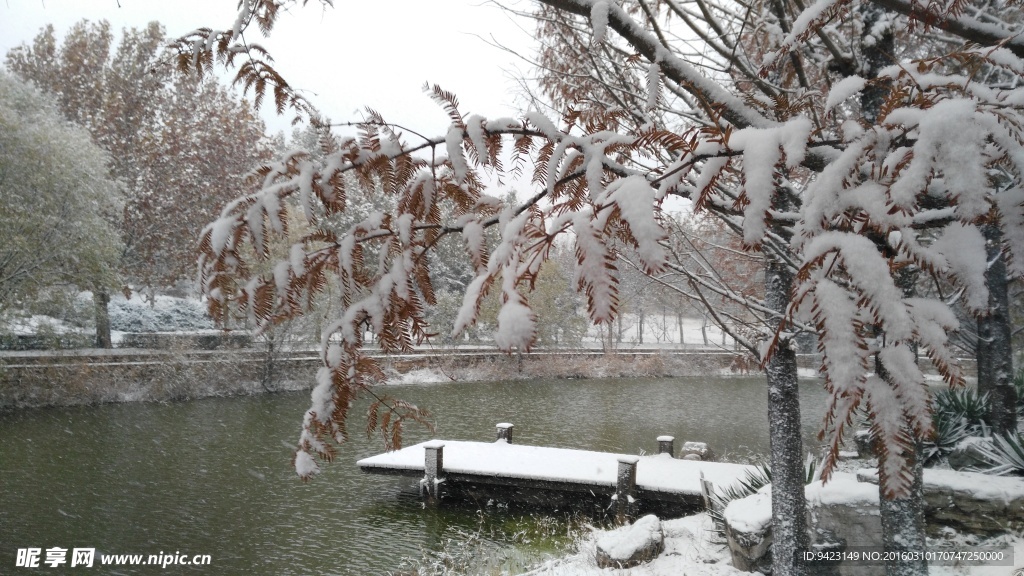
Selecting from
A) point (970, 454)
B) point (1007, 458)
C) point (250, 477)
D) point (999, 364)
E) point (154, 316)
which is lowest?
point (250, 477)

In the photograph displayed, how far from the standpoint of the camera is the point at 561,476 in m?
9.02

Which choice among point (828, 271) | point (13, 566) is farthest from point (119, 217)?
point (828, 271)

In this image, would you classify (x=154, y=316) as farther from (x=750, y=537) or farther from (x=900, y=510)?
(x=900, y=510)

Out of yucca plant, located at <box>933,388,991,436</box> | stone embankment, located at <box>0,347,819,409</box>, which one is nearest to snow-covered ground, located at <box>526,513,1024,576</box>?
yucca plant, located at <box>933,388,991,436</box>

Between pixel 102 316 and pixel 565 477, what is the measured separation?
53.2 feet

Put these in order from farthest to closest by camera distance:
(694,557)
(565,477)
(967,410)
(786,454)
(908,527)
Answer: (565,477) → (967,410) → (694,557) → (786,454) → (908,527)

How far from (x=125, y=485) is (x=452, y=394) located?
10273 millimetres

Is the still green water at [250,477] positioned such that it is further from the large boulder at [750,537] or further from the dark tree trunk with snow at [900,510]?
the dark tree trunk with snow at [900,510]

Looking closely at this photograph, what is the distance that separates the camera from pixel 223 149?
22.4 m

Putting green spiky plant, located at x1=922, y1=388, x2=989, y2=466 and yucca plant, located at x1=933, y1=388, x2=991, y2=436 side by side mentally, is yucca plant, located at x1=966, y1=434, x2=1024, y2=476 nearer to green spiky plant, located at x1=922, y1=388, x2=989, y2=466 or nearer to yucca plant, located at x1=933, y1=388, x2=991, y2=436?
green spiky plant, located at x1=922, y1=388, x2=989, y2=466

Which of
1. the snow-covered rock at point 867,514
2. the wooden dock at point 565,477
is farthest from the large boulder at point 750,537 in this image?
the wooden dock at point 565,477

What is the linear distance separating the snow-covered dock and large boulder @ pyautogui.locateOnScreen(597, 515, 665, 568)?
2239mm

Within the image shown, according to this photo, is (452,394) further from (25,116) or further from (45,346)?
(25,116)

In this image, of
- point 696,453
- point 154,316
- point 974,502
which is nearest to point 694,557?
point 974,502
